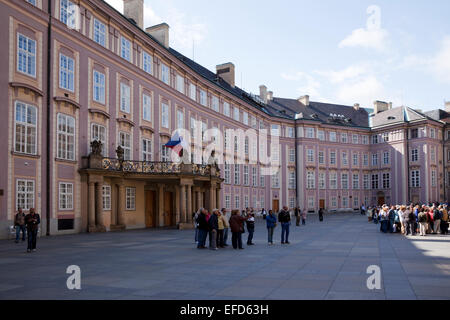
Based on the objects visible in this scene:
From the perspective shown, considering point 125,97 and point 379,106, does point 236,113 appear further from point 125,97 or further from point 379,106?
point 379,106

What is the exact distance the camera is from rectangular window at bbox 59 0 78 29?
86.6ft

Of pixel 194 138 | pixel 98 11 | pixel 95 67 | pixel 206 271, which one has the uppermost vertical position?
pixel 98 11

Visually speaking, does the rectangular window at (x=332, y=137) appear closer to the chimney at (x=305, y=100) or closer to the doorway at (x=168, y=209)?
the chimney at (x=305, y=100)

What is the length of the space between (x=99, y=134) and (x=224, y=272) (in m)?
19.9

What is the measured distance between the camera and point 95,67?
29297mm

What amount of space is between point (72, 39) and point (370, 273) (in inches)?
894

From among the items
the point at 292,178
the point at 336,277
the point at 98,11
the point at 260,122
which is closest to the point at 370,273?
the point at 336,277

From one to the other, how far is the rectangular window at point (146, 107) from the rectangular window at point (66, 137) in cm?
845

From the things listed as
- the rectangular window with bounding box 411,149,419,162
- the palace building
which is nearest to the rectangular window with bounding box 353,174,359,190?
the rectangular window with bounding box 411,149,419,162

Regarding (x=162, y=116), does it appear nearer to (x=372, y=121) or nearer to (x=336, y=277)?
(x=336, y=277)

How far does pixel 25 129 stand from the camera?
76.9 feet

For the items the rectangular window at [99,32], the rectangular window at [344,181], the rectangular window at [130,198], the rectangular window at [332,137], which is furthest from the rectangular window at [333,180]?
the rectangular window at [99,32]

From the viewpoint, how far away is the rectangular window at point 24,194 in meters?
22.8

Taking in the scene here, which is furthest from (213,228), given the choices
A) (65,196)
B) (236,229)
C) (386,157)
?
(386,157)
